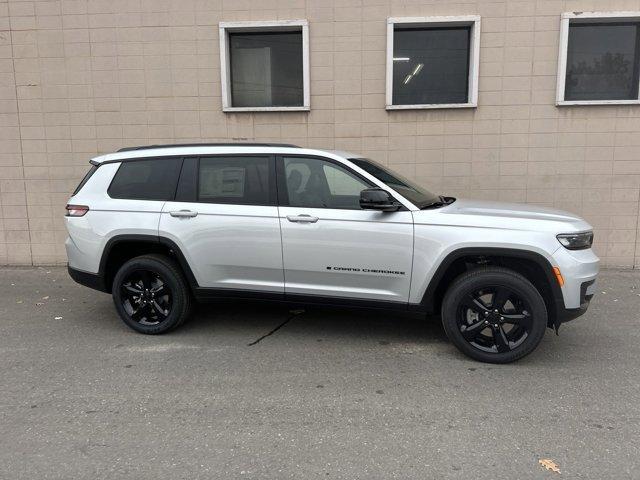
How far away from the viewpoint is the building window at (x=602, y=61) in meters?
7.44

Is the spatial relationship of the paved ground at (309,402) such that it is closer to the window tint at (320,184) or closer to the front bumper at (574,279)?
the front bumper at (574,279)

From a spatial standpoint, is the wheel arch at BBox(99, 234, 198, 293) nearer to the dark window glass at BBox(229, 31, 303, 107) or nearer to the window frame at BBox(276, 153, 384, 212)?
the window frame at BBox(276, 153, 384, 212)

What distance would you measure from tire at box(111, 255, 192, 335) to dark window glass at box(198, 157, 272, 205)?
2.69 ft

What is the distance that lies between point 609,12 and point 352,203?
218 inches

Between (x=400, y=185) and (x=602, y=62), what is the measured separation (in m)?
4.99

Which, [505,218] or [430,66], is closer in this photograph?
[505,218]

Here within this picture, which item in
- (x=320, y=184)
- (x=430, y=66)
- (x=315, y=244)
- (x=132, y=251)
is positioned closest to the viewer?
(x=315, y=244)

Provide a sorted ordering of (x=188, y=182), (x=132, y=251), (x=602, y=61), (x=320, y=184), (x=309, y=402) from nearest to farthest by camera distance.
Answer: (x=309, y=402)
(x=320, y=184)
(x=188, y=182)
(x=132, y=251)
(x=602, y=61)

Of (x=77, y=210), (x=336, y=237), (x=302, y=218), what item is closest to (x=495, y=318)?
(x=336, y=237)

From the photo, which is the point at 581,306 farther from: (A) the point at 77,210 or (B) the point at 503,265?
(A) the point at 77,210

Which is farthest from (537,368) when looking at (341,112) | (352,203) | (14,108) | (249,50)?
(14,108)

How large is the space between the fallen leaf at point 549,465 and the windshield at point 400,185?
2.22 m

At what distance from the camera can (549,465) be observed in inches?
112

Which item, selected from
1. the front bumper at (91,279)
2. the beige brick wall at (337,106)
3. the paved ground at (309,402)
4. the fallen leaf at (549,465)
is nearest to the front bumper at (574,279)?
the paved ground at (309,402)
